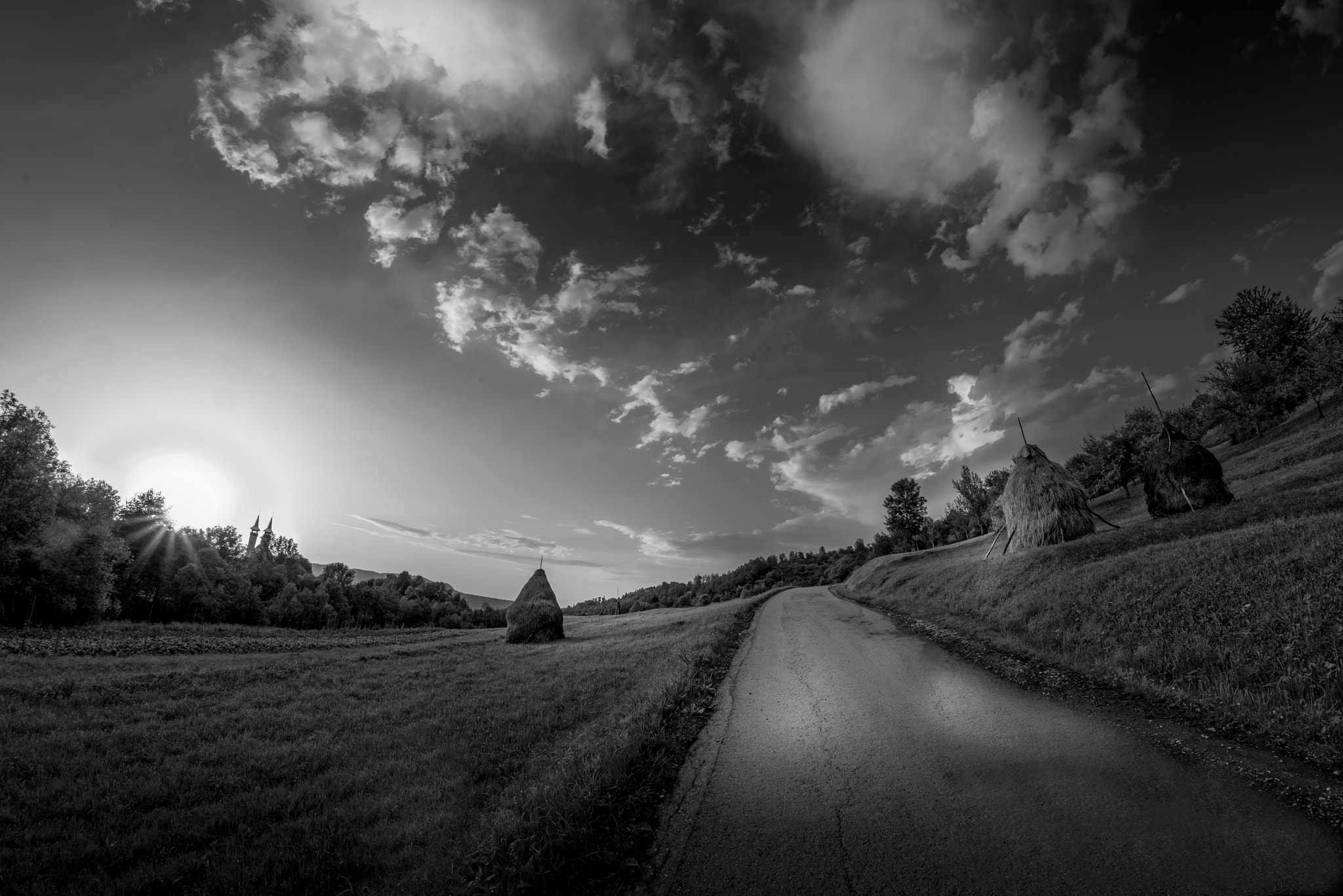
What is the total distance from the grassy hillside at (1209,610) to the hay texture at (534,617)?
872 inches

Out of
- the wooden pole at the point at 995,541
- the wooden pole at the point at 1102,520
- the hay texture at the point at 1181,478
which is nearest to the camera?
the hay texture at the point at 1181,478

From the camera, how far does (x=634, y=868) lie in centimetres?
425

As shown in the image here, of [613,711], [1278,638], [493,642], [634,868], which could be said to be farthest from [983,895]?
[493,642]

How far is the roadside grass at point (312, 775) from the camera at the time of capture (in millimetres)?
4734

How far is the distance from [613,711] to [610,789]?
4551 millimetres

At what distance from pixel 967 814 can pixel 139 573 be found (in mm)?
78280

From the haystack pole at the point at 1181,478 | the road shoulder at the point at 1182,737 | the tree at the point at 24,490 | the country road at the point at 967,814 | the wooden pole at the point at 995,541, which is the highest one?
the tree at the point at 24,490

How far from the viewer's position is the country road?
371 centimetres

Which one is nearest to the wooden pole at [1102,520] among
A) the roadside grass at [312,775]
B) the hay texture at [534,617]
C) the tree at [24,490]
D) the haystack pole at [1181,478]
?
the haystack pole at [1181,478]

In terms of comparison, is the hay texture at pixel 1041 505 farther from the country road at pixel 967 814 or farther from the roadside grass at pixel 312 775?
the roadside grass at pixel 312 775

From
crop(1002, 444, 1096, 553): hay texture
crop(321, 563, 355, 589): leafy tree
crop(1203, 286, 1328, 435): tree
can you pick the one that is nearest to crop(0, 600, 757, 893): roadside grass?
crop(1002, 444, 1096, 553): hay texture

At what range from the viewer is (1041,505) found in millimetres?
21859

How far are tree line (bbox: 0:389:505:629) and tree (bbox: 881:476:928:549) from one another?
71726 mm

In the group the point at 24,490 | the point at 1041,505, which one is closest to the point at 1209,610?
the point at 1041,505
